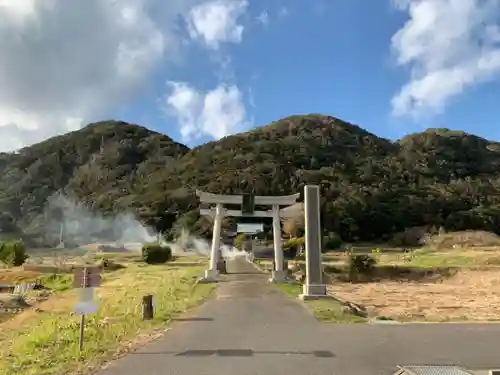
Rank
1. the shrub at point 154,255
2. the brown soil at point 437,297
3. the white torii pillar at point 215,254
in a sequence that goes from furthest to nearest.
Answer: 1. the shrub at point 154,255
2. the white torii pillar at point 215,254
3. the brown soil at point 437,297

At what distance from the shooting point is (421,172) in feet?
320

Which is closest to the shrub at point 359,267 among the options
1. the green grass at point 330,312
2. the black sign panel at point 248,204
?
the black sign panel at point 248,204

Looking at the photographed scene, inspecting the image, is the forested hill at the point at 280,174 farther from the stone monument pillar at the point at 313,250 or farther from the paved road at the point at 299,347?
the paved road at the point at 299,347

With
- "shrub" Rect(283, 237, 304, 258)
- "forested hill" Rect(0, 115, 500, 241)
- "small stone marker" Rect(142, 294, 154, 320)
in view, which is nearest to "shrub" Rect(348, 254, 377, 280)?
"shrub" Rect(283, 237, 304, 258)

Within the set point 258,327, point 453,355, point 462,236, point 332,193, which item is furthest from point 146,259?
point 332,193

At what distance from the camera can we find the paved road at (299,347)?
21.0ft

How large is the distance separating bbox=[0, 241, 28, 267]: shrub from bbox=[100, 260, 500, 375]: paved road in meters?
31.5

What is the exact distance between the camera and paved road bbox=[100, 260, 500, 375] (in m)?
6.41

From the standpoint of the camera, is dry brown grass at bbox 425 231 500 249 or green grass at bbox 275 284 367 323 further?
dry brown grass at bbox 425 231 500 249

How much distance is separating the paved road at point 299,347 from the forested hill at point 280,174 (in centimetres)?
5976

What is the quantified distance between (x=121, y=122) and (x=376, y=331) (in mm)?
135200

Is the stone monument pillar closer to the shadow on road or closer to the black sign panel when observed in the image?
the black sign panel

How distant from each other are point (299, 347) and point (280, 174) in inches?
3328

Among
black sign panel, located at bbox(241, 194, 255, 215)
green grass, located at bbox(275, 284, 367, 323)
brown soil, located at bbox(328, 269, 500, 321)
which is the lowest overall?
brown soil, located at bbox(328, 269, 500, 321)
